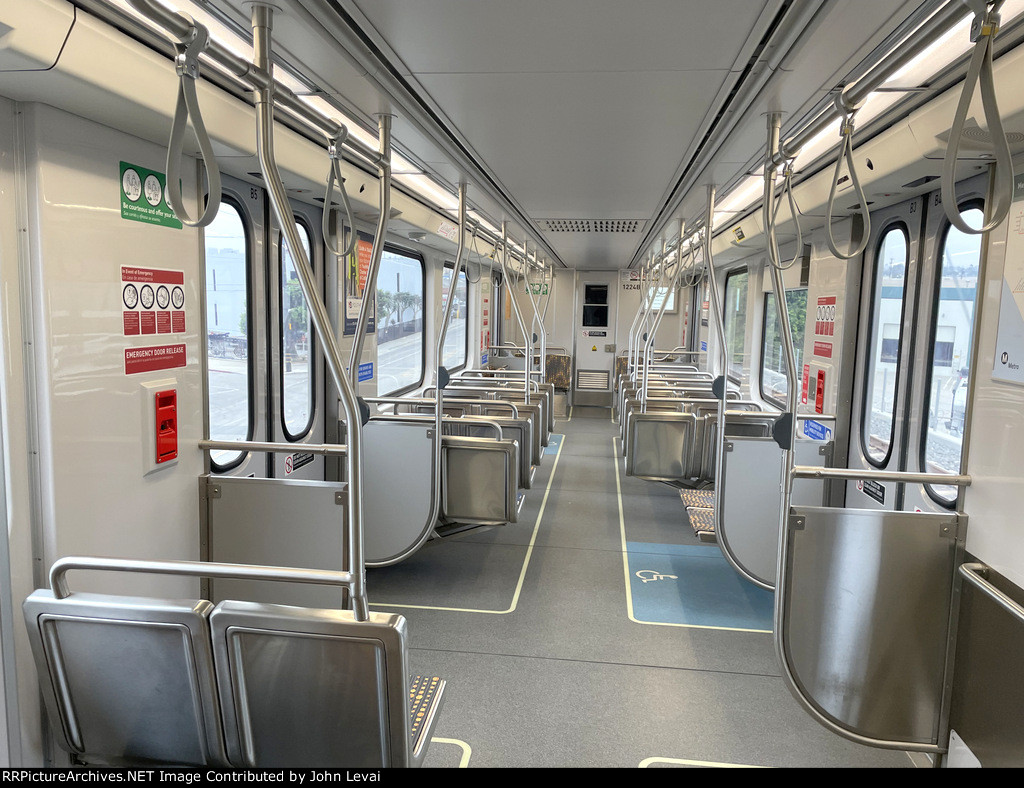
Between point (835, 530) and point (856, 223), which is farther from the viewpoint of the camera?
point (856, 223)

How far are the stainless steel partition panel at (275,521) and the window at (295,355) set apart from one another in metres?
1.35

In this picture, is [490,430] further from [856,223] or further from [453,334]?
[453,334]

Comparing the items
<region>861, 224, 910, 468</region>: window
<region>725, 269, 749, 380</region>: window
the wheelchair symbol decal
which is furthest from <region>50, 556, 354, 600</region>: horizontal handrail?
<region>725, 269, 749, 380</region>: window

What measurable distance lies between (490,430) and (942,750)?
145 inches

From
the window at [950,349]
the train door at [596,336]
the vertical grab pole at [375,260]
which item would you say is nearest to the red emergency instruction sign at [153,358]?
the vertical grab pole at [375,260]

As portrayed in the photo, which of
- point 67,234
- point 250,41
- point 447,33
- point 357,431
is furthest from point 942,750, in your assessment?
point 67,234

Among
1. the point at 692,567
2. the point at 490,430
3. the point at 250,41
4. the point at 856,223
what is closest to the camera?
the point at 250,41

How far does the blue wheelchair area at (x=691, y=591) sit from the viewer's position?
402 centimetres

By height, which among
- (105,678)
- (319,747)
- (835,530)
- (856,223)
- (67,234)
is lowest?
(319,747)

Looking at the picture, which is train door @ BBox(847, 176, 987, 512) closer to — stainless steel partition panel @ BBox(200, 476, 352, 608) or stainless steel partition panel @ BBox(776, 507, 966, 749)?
stainless steel partition panel @ BBox(776, 507, 966, 749)

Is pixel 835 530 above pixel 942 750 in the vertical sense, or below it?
above

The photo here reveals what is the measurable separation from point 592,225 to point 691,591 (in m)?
3.16

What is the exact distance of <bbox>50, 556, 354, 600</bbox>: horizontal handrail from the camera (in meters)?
1.56

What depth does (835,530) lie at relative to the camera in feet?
7.66
